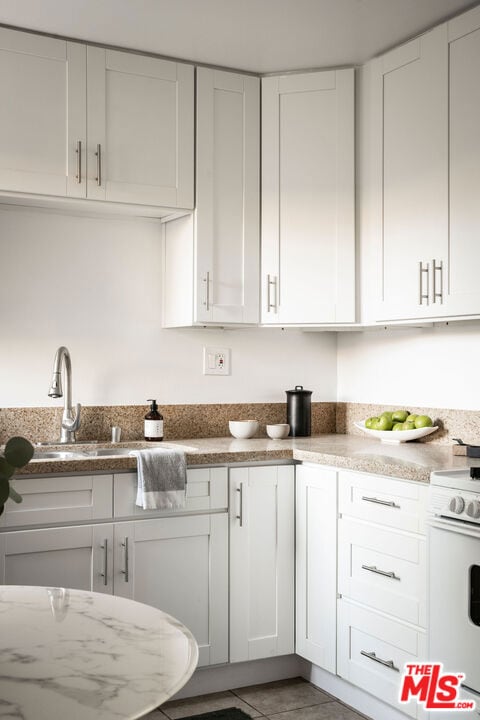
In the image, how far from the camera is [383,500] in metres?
2.71

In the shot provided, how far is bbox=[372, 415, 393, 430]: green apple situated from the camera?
136 inches

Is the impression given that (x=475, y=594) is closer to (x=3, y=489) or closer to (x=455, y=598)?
(x=455, y=598)

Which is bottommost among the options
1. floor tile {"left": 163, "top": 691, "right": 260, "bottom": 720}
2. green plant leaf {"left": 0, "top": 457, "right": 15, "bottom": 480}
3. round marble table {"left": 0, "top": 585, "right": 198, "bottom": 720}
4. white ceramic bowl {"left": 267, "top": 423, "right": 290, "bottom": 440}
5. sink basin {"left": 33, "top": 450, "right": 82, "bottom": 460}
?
floor tile {"left": 163, "top": 691, "right": 260, "bottom": 720}

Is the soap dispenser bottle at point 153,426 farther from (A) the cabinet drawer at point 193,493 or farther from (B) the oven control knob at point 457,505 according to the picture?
(B) the oven control knob at point 457,505

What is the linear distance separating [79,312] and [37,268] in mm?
252

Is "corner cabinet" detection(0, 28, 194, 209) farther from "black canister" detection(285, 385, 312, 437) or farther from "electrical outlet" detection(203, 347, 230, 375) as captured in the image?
"black canister" detection(285, 385, 312, 437)

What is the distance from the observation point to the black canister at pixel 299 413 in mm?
3725

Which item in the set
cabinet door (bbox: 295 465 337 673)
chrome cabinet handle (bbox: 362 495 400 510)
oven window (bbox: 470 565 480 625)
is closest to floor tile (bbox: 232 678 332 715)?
cabinet door (bbox: 295 465 337 673)

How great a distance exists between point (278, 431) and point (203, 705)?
1166 millimetres

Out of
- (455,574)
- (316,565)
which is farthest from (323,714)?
(455,574)

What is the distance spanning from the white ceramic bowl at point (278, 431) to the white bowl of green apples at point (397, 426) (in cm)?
32

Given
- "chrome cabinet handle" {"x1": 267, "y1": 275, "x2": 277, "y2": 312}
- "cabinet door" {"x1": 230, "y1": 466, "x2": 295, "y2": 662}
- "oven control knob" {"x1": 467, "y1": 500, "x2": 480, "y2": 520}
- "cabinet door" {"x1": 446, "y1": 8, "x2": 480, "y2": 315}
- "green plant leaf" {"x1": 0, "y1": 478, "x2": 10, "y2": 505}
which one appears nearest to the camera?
"green plant leaf" {"x1": 0, "y1": 478, "x2": 10, "y2": 505}

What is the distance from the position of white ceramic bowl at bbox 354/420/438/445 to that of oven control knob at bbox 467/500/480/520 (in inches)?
41.0

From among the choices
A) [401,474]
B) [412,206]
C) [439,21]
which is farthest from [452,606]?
[439,21]
